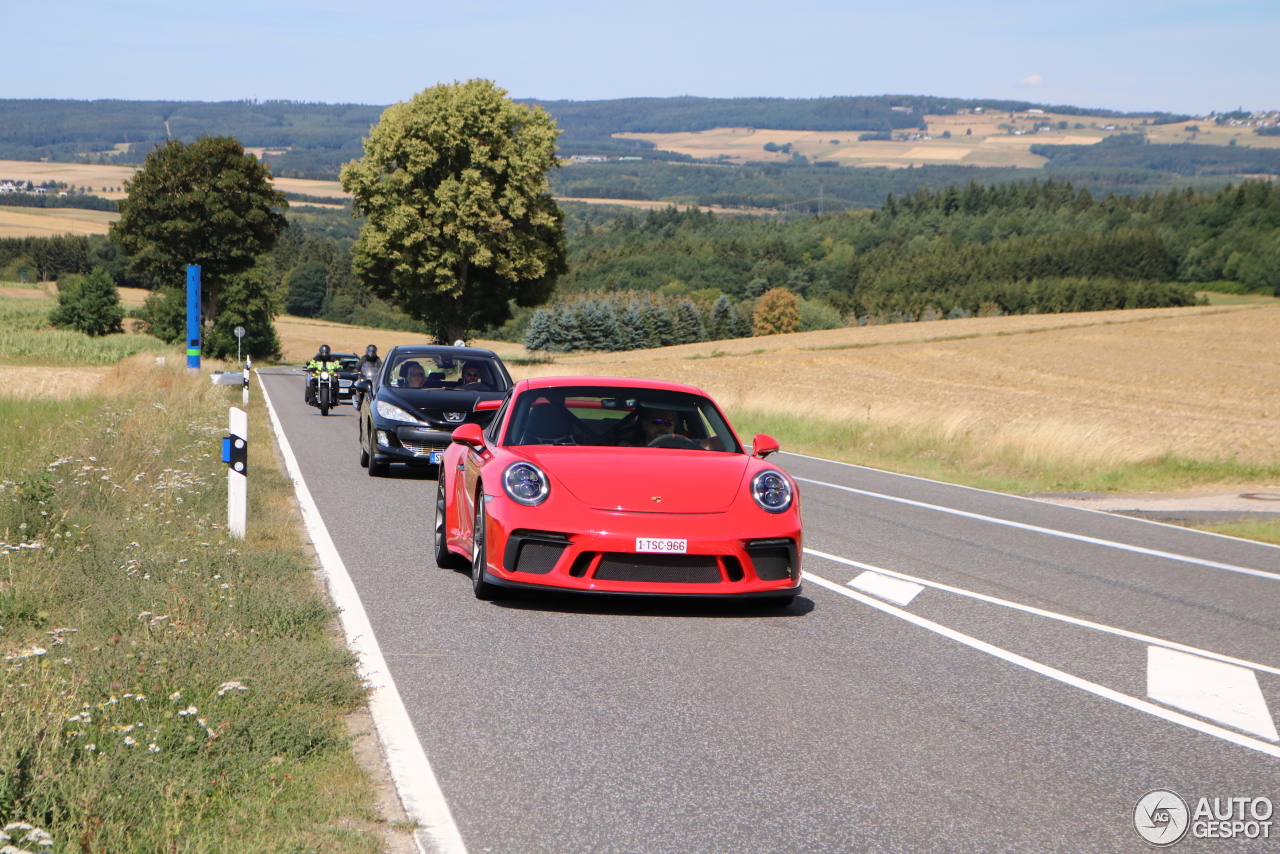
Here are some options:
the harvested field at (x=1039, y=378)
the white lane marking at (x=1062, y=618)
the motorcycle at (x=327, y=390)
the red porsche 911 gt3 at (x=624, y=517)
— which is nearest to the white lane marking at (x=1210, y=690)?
the white lane marking at (x=1062, y=618)

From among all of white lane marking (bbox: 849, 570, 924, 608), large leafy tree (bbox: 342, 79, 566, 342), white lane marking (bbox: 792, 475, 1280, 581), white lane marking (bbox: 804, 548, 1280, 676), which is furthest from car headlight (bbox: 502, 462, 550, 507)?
large leafy tree (bbox: 342, 79, 566, 342)

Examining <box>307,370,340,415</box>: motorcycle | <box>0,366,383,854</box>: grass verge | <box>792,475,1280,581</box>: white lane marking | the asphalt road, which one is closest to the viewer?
<box>0,366,383,854</box>: grass verge

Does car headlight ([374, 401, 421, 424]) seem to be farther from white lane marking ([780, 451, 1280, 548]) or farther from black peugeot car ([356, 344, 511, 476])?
white lane marking ([780, 451, 1280, 548])

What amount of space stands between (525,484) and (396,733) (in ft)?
8.56

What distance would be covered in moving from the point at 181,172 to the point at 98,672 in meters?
69.9

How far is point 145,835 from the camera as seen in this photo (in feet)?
12.3

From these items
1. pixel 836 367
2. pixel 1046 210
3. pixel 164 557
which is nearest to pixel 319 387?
pixel 164 557

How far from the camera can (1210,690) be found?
6.21 metres

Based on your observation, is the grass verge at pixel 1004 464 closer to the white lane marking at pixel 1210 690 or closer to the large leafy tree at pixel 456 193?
the white lane marking at pixel 1210 690

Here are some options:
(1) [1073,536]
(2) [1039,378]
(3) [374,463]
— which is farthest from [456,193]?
(1) [1073,536]

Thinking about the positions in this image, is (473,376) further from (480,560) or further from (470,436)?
(480,560)

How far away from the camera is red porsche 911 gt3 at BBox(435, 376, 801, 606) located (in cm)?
721

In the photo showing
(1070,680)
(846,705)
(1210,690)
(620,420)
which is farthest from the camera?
(620,420)

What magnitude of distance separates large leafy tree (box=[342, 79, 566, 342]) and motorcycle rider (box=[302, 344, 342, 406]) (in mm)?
26324
